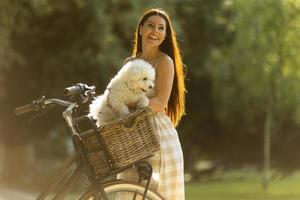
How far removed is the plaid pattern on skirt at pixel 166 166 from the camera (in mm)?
5461

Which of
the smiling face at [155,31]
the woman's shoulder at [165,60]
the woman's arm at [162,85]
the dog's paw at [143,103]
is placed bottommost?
the dog's paw at [143,103]

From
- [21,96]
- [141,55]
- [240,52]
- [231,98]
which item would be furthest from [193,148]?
[141,55]

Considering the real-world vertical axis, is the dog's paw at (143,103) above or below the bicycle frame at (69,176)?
above

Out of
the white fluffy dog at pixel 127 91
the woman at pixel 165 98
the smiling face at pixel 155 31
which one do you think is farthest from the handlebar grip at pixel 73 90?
the smiling face at pixel 155 31

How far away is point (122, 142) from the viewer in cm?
507

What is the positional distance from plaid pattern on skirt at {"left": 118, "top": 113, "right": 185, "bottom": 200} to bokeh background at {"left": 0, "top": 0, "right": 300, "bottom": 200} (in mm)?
14715

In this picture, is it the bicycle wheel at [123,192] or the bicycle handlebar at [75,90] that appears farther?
the bicycle wheel at [123,192]

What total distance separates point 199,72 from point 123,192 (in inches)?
989

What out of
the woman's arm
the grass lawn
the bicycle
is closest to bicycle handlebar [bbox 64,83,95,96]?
the bicycle

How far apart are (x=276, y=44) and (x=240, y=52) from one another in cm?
145

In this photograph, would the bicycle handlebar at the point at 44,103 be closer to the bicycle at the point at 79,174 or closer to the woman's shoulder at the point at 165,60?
the bicycle at the point at 79,174

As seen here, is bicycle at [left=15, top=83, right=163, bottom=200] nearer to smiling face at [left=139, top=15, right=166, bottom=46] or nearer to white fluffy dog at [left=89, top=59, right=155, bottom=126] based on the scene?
white fluffy dog at [left=89, top=59, right=155, bottom=126]

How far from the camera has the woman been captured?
5461 millimetres

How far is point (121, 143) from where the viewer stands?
16.6 ft
